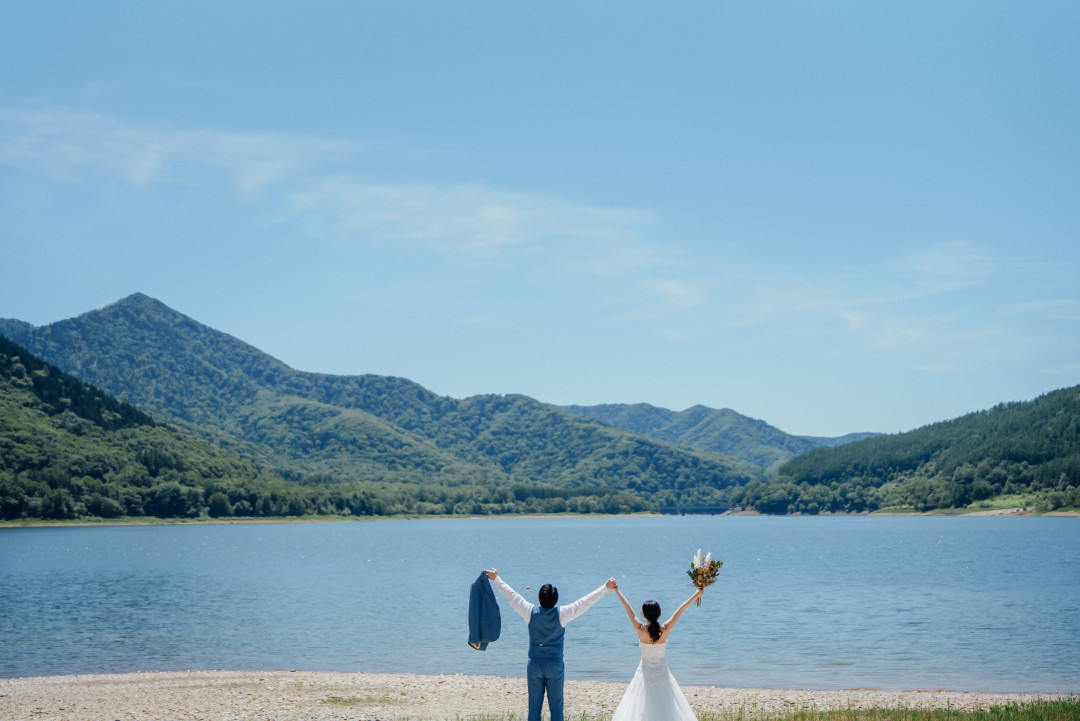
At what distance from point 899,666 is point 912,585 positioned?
4394cm

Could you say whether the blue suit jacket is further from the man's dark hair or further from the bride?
the bride

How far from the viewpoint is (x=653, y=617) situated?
14445 mm

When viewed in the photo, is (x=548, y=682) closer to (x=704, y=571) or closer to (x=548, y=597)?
(x=548, y=597)

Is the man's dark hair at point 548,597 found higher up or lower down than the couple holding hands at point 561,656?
higher up

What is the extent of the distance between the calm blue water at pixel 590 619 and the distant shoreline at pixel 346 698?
3557 millimetres

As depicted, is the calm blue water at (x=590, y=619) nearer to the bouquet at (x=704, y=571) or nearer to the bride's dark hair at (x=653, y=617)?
the bride's dark hair at (x=653, y=617)

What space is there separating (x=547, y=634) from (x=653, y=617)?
182cm

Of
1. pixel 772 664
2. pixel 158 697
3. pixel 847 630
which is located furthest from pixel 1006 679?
pixel 158 697

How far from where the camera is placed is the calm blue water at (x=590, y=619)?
4006 cm

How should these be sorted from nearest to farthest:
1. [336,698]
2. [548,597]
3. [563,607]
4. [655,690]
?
[548,597]
[563,607]
[655,690]
[336,698]

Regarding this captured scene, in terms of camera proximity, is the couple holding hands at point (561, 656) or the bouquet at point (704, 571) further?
the couple holding hands at point (561, 656)

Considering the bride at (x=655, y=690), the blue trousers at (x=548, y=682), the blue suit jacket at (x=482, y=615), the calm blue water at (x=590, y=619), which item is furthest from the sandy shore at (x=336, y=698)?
the blue trousers at (x=548, y=682)

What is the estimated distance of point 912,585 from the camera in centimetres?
7962

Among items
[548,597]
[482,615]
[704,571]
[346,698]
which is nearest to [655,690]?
[704,571]
